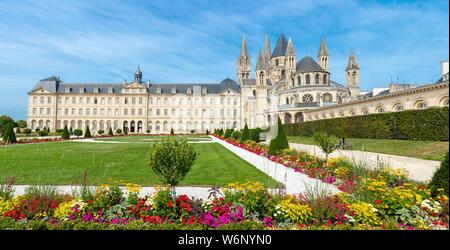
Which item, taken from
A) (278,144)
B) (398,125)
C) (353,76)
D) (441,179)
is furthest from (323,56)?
(441,179)

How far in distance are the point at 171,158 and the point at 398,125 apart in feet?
64.4

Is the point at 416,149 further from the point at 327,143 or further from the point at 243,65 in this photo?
the point at 243,65

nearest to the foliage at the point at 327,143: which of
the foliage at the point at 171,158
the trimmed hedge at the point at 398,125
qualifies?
the foliage at the point at 171,158

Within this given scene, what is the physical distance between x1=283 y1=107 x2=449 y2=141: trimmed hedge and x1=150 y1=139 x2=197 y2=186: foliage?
1743cm

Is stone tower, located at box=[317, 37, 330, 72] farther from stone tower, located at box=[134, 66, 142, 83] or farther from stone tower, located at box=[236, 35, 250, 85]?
stone tower, located at box=[134, 66, 142, 83]

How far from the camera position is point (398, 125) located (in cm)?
1834

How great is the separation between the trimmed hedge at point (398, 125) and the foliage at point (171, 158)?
17.4 meters

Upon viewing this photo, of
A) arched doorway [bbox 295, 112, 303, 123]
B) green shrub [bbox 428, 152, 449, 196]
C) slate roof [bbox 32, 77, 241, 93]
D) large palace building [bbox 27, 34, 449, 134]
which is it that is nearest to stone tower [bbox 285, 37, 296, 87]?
large palace building [bbox 27, 34, 449, 134]

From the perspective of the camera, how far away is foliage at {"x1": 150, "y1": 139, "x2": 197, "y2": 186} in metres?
4.43
